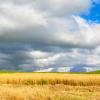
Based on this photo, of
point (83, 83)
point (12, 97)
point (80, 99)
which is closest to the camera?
point (12, 97)

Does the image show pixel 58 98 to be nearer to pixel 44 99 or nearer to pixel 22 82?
pixel 44 99

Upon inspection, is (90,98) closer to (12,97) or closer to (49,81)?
(12,97)

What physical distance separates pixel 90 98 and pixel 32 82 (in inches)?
1006

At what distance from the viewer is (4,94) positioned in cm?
2298

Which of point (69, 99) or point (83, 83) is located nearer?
point (69, 99)

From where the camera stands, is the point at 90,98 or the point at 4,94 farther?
the point at 90,98

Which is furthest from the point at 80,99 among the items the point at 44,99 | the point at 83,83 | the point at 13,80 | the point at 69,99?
the point at 13,80

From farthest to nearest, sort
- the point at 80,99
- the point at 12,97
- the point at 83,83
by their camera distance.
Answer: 1. the point at 83,83
2. the point at 80,99
3. the point at 12,97

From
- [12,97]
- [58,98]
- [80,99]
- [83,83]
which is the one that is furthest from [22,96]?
[83,83]

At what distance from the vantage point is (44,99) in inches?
886

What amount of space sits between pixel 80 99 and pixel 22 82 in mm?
25820

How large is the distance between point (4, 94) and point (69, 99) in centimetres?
500

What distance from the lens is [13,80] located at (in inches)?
1946

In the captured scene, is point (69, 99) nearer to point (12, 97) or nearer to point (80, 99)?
point (80, 99)
